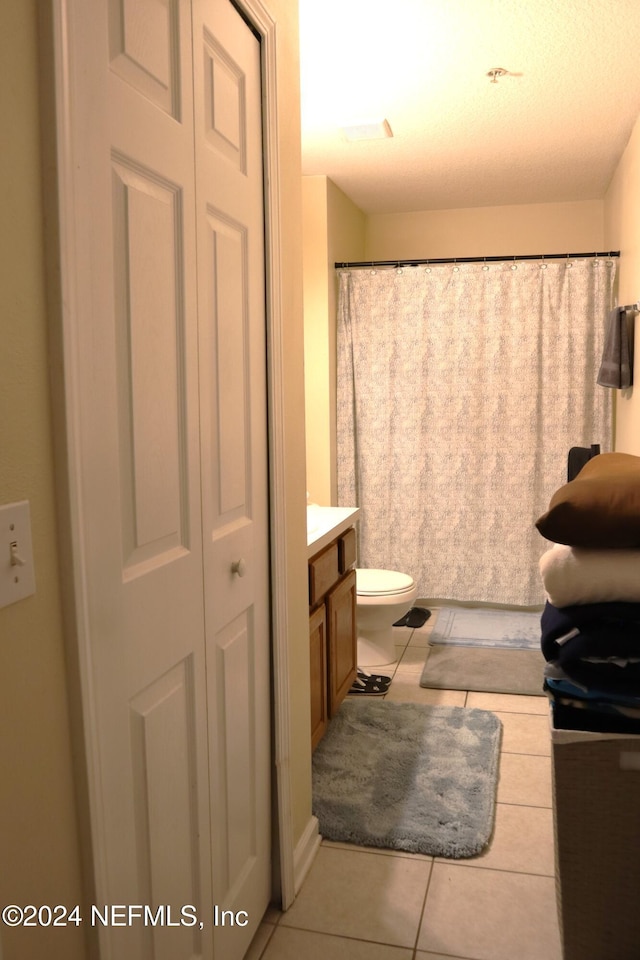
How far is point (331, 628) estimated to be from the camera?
2.81m

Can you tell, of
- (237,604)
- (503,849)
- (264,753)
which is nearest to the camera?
(237,604)

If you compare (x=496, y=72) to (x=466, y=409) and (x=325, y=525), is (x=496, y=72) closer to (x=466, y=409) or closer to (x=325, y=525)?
(x=325, y=525)

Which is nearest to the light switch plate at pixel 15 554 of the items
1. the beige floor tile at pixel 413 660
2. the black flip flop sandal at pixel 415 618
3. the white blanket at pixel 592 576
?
the white blanket at pixel 592 576

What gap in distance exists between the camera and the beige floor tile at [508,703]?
10.3 ft

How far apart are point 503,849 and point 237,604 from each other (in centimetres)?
114

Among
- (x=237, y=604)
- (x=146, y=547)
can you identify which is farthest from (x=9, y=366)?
(x=237, y=604)

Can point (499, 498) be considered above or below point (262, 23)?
below

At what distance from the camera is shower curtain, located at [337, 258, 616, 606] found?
A: 423 cm

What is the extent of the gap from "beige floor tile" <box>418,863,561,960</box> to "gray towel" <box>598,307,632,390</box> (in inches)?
91.3

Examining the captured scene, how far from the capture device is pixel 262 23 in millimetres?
1722

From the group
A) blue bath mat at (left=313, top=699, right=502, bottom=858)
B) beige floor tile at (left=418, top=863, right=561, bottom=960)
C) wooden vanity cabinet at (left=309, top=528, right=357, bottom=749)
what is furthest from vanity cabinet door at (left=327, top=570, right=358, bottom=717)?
beige floor tile at (left=418, top=863, right=561, bottom=960)

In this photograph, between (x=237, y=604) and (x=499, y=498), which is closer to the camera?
(x=237, y=604)

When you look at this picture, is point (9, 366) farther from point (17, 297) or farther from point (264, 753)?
point (264, 753)

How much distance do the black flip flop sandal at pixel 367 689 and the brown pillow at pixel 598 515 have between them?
2099 millimetres
